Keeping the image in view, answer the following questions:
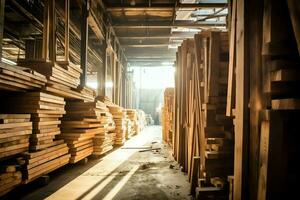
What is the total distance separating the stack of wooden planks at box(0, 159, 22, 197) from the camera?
4.21m

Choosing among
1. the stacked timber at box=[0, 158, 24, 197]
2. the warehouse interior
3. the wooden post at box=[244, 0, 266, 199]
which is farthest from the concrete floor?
the wooden post at box=[244, 0, 266, 199]

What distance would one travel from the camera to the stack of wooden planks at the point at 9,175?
4.21 metres

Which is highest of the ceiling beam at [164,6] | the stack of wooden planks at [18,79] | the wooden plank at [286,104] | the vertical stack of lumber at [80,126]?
the ceiling beam at [164,6]

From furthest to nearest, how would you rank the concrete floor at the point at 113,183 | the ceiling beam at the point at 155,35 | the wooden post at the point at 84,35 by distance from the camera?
the ceiling beam at the point at 155,35 → the wooden post at the point at 84,35 → the concrete floor at the point at 113,183

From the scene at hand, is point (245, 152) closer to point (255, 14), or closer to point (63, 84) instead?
point (255, 14)

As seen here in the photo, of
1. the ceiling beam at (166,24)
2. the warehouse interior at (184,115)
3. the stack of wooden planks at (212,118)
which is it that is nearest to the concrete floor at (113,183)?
the warehouse interior at (184,115)

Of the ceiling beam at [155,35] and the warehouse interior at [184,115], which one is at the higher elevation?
the ceiling beam at [155,35]

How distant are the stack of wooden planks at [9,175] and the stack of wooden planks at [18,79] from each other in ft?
3.89

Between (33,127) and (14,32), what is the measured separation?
275 inches

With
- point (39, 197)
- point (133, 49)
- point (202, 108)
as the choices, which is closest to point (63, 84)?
point (39, 197)

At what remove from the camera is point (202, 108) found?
495 centimetres

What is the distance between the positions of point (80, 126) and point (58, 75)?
1.68m

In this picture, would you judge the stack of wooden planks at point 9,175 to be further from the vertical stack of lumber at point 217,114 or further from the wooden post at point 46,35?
the vertical stack of lumber at point 217,114

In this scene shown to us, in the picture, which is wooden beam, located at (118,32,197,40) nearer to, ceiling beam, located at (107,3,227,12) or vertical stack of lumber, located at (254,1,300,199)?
ceiling beam, located at (107,3,227,12)
